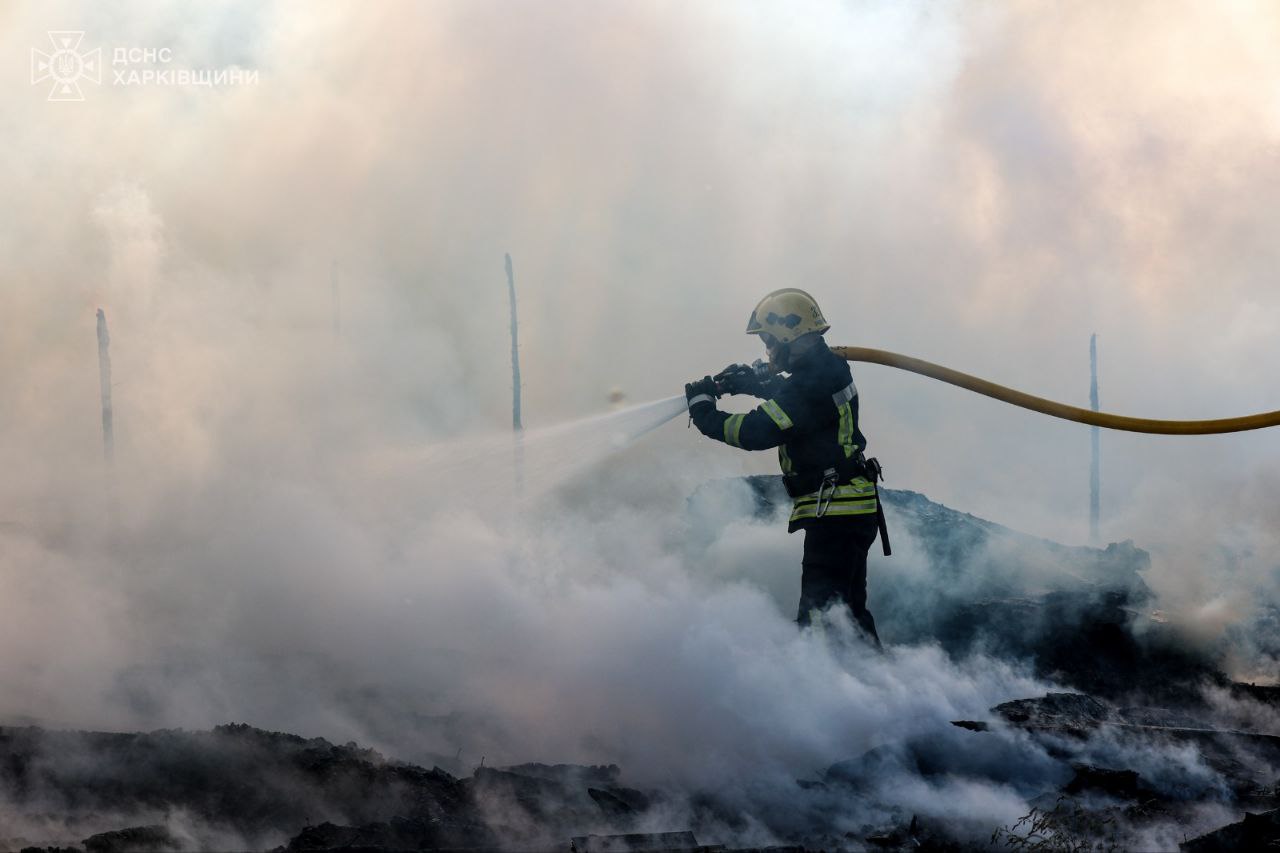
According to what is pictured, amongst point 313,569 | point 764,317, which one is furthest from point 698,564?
point 764,317

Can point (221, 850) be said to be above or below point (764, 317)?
below

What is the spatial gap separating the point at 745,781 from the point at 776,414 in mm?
2030

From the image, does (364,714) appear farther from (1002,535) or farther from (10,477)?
(10,477)

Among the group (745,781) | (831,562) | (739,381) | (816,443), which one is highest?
(739,381)

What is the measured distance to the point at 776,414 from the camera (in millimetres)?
6887

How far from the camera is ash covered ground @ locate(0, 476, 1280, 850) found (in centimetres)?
509

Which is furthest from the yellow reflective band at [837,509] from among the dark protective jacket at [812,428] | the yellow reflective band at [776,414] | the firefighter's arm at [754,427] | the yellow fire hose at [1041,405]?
the yellow fire hose at [1041,405]

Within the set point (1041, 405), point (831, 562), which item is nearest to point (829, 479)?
point (831, 562)

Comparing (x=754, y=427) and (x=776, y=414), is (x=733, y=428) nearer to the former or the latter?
(x=754, y=427)

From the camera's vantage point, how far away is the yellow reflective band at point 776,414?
6867mm

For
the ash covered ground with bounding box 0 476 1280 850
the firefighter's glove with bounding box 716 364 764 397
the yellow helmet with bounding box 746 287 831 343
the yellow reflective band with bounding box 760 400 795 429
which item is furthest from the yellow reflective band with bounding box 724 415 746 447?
the ash covered ground with bounding box 0 476 1280 850

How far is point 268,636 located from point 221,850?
3633 mm

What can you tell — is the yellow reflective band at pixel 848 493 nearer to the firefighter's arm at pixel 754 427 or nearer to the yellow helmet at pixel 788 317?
the firefighter's arm at pixel 754 427

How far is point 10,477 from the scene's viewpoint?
52.0ft
